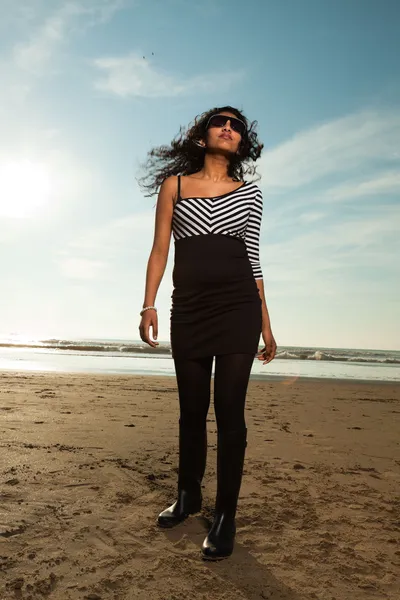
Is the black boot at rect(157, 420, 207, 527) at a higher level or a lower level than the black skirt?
lower

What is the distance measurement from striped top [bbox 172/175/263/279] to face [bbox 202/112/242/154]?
28cm

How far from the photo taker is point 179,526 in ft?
9.69

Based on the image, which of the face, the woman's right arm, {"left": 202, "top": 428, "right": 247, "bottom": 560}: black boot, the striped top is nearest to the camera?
{"left": 202, "top": 428, "right": 247, "bottom": 560}: black boot

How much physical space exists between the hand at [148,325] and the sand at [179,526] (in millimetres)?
1057

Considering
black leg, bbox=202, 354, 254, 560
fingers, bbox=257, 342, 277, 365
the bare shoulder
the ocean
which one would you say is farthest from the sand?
the ocean

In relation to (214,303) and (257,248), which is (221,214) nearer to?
(257,248)

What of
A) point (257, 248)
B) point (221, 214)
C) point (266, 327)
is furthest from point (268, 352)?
point (221, 214)

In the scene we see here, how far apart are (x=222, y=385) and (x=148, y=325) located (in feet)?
1.74

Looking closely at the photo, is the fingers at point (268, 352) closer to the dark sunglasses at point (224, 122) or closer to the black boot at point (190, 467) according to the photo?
the black boot at point (190, 467)

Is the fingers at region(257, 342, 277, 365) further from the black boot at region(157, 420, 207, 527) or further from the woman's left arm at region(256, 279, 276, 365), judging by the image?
the black boot at region(157, 420, 207, 527)

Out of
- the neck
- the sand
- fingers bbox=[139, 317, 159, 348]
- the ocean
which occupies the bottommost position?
the sand

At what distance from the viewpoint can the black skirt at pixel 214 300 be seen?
2781 millimetres

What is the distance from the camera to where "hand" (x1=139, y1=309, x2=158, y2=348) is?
2887 mm

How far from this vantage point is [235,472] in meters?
2.77
